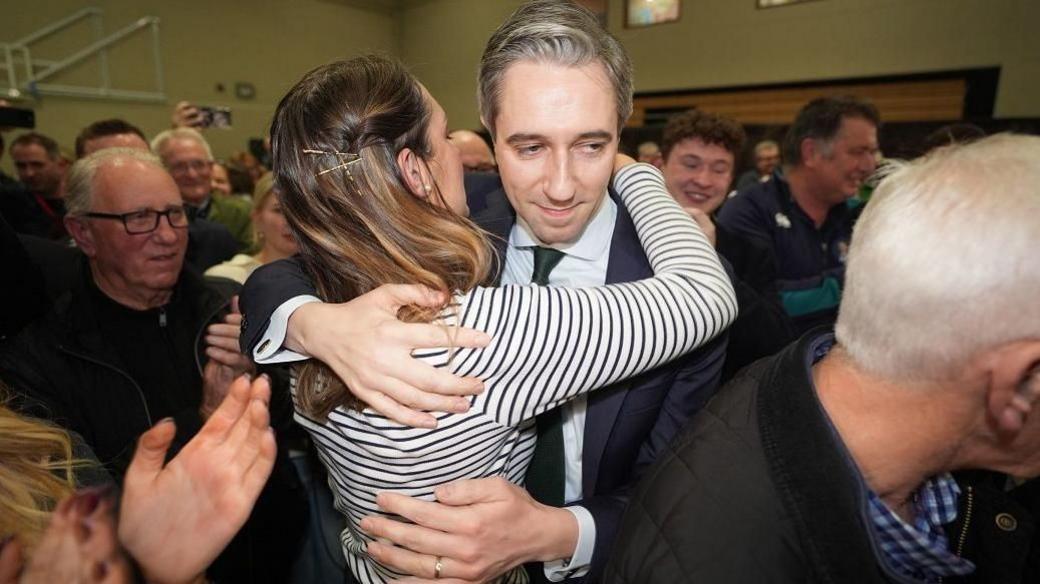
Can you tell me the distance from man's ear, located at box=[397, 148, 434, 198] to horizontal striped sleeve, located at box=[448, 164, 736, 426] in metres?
0.27

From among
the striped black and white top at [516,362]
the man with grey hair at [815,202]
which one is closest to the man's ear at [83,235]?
the striped black and white top at [516,362]

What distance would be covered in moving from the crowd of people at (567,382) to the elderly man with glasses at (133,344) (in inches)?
11.9

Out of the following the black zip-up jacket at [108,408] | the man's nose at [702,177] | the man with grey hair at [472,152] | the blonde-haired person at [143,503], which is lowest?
the black zip-up jacket at [108,408]

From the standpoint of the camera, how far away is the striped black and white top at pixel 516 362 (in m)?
0.91

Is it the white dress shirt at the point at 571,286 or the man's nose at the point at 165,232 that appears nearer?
the white dress shirt at the point at 571,286

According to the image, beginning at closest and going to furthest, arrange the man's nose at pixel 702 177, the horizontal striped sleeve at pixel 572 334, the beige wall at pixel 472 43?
the horizontal striped sleeve at pixel 572 334, the man's nose at pixel 702 177, the beige wall at pixel 472 43

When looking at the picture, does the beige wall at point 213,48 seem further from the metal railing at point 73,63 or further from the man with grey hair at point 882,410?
the man with grey hair at point 882,410

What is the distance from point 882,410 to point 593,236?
0.70 m

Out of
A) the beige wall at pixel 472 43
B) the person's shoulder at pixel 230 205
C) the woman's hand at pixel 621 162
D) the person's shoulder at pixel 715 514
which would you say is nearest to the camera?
the person's shoulder at pixel 715 514

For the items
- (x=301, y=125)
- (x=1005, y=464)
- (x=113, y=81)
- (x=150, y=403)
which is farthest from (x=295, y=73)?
(x=1005, y=464)

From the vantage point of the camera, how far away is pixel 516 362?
2.95 feet

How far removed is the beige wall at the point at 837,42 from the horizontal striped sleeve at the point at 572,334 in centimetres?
479

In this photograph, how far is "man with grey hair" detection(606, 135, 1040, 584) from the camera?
0.74 meters

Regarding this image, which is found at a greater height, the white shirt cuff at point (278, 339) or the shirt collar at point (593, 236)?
the shirt collar at point (593, 236)
